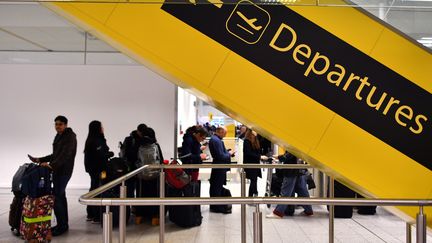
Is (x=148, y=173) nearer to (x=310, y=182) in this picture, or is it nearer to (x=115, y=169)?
(x=115, y=169)

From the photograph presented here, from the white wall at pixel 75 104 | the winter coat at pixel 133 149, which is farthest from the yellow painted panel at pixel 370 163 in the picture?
the white wall at pixel 75 104

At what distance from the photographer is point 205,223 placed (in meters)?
6.95

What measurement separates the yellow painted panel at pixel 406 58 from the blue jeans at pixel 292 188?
4.60 metres

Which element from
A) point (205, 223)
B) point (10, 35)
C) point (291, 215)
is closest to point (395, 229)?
point (291, 215)

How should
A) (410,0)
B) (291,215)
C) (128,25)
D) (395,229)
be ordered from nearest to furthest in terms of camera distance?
(410,0) → (128,25) → (395,229) → (291,215)

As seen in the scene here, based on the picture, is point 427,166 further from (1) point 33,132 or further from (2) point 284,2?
(1) point 33,132

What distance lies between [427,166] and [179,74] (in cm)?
181

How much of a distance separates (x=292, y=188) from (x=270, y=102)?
4.76 meters

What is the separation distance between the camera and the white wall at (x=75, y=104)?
9648 millimetres

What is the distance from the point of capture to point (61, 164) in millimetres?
5910

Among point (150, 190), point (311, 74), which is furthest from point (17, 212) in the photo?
point (311, 74)

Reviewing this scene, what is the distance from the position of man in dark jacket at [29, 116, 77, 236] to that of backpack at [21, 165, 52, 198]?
294mm

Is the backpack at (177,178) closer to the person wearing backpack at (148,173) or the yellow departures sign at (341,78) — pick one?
the person wearing backpack at (148,173)

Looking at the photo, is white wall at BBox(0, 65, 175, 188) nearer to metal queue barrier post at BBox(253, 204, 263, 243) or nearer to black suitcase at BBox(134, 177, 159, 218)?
black suitcase at BBox(134, 177, 159, 218)
